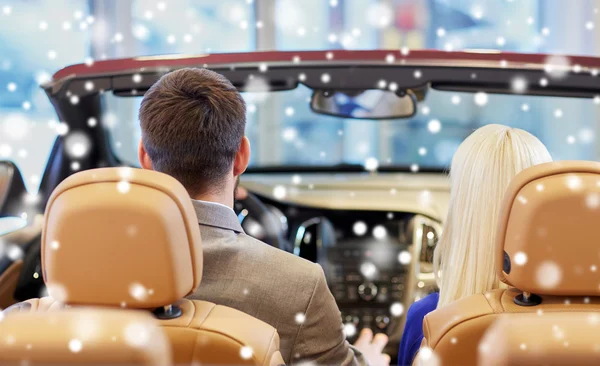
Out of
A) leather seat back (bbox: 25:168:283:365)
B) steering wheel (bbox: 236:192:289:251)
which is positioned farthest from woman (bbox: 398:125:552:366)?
steering wheel (bbox: 236:192:289:251)

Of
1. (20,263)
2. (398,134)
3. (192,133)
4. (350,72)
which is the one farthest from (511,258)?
(398,134)

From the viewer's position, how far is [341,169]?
374 centimetres

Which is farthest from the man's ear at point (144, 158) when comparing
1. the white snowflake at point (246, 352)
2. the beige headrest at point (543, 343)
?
the beige headrest at point (543, 343)

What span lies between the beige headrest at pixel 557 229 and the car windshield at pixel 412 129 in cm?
485

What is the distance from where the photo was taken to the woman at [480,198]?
179 cm

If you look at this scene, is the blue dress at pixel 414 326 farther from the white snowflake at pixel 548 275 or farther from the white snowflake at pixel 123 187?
the white snowflake at pixel 123 187

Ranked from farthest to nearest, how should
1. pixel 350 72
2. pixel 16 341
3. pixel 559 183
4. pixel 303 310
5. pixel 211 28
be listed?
pixel 211 28
pixel 350 72
pixel 303 310
pixel 559 183
pixel 16 341

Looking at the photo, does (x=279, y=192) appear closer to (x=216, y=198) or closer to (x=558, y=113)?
(x=216, y=198)

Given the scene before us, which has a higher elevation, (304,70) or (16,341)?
(304,70)

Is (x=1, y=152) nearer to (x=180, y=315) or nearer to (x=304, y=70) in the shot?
(x=304, y=70)

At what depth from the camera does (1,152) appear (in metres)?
6.25

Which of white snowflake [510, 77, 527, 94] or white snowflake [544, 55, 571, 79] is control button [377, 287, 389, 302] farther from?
white snowflake [544, 55, 571, 79]

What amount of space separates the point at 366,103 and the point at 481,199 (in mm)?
903

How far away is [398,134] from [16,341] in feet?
17.3
